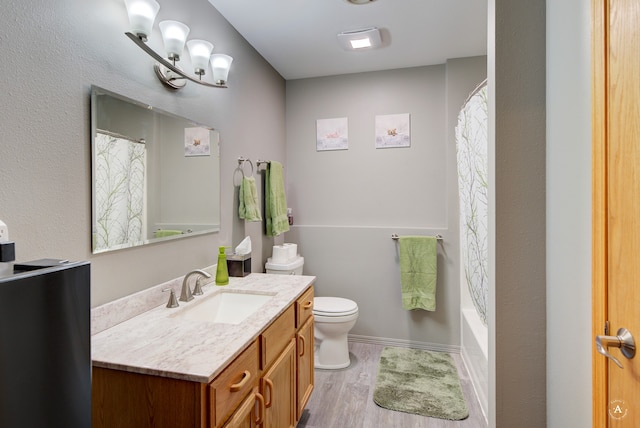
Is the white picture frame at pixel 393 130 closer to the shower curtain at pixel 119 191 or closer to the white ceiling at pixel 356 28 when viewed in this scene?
the white ceiling at pixel 356 28

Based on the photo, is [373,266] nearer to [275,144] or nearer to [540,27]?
[275,144]

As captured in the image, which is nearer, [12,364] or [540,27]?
[12,364]

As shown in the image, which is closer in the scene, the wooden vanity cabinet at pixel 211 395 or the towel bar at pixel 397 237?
the wooden vanity cabinet at pixel 211 395

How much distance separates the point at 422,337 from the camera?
2.84 m

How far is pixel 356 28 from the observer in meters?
2.21

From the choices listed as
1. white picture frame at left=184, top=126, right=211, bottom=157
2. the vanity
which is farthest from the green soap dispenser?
white picture frame at left=184, top=126, right=211, bottom=157

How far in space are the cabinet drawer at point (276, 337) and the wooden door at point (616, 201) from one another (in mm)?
1011

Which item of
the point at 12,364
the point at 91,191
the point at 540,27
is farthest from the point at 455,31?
the point at 12,364

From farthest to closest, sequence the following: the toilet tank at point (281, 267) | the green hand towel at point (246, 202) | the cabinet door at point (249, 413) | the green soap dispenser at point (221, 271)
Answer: the toilet tank at point (281, 267) → the green hand towel at point (246, 202) → the green soap dispenser at point (221, 271) → the cabinet door at point (249, 413)

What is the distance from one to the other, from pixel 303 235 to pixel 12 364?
101 inches

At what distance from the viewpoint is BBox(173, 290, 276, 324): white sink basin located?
1617 millimetres

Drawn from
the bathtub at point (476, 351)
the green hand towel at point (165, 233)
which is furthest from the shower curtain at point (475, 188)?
the green hand towel at point (165, 233)

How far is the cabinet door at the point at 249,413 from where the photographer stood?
1061 mm

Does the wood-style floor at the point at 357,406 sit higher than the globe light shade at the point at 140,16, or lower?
lower
